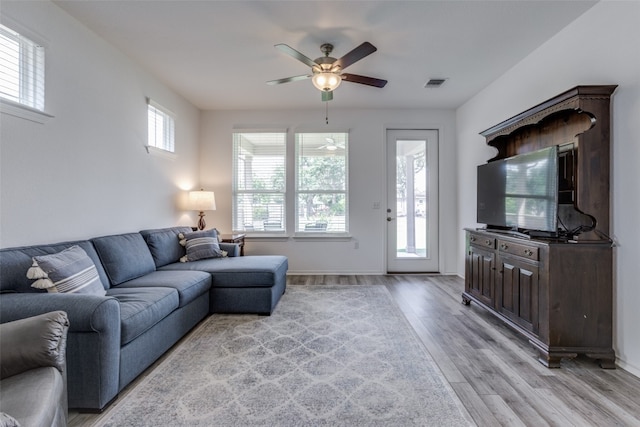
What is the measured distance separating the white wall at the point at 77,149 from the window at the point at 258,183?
1422 mm

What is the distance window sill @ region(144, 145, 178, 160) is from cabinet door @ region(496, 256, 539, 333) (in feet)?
13.4

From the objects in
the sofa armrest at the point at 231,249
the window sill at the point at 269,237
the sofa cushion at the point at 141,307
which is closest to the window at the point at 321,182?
the window sill at the point at 269,237

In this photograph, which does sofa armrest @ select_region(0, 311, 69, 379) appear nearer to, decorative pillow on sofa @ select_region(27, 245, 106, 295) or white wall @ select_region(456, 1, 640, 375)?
decorative pillow on sofa @ select_region(27, 245, 106, 295)

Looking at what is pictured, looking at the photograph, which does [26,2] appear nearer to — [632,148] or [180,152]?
[180,152]

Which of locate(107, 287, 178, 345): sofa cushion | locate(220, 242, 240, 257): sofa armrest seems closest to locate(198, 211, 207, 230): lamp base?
locate(220, 242, 240, 257): sofa armrest

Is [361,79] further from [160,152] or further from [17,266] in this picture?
[17,266]

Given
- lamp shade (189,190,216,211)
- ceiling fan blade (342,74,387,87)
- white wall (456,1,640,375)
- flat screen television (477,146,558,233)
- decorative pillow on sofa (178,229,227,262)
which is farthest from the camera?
lamp shade (189,190,216,211)

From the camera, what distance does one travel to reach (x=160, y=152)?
379cm

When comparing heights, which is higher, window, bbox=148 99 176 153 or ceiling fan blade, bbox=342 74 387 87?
ceiling fan blade, bbox=342 74 387 87

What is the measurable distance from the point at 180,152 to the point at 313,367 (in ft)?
12.0

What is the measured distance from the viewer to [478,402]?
174 centimetres

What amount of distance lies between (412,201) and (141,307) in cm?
417

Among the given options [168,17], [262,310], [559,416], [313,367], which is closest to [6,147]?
[168,17]

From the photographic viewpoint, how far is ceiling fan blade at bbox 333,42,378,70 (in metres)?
2.41
